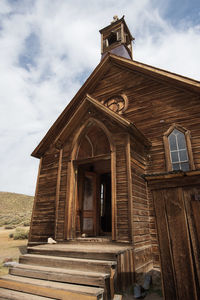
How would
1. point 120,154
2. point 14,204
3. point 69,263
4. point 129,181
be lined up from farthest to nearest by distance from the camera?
point 14,204, point 120,154, point 129,181, point 69,263

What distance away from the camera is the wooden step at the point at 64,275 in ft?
14.1

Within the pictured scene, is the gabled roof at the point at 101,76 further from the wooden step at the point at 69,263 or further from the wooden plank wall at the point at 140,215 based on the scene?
the wooden step at the point at 69,263

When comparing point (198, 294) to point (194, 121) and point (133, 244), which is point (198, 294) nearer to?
point (133, 244)

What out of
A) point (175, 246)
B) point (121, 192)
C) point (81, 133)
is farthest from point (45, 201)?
point (175, 246)

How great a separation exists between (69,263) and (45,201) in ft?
15.0

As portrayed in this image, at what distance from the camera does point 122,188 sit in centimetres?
668

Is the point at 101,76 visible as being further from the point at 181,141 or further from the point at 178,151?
the point at 178,151

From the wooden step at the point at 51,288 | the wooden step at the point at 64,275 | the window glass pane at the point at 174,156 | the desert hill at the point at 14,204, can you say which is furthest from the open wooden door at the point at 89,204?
the desert hill at the point at 14,204

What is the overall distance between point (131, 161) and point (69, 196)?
278 centimetres

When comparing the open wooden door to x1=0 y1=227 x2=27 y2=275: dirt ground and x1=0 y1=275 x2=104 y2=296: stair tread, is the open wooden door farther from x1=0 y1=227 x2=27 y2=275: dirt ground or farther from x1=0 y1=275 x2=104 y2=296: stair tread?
x1=0 y1=275 x2=104 y2=296: stair tread

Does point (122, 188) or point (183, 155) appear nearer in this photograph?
point (122, 188)

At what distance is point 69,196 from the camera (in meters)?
7.72

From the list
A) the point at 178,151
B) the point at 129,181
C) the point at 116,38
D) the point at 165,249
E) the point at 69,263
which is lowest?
the point at 69,263

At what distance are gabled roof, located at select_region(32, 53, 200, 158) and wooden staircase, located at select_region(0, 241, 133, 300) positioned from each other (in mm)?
6014
